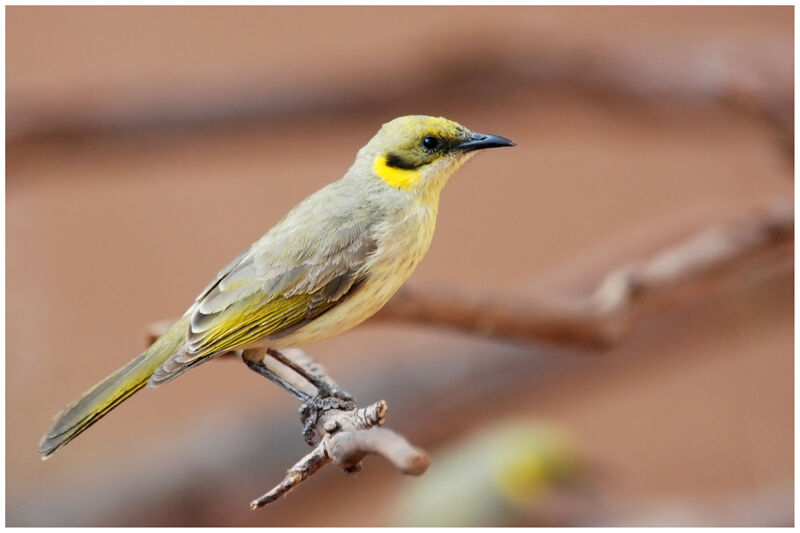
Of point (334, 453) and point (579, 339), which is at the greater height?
point (579, 339)

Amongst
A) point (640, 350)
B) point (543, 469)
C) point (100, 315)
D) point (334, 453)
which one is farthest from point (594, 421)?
point (334, 453)

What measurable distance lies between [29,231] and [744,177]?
2901 millimetres

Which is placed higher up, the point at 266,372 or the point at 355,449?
the point at 266,372

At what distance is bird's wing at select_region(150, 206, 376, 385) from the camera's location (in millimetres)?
1174

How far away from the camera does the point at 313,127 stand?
2.61 meters

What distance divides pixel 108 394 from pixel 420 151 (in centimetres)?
45

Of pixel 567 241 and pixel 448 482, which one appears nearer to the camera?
pixel 448 482

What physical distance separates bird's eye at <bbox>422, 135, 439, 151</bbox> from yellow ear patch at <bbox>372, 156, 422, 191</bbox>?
0.15 feet

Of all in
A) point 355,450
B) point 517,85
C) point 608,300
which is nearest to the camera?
point 355,450

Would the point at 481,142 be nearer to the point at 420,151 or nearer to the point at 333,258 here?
the point at 420,151

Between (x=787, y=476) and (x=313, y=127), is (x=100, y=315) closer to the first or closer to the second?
(x=313, y=127)

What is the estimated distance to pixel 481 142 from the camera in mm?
1130

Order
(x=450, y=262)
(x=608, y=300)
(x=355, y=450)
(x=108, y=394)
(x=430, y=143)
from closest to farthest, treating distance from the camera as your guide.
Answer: (x=355, y=450) → (x=108, y=394) → (x=430, y=143) → (x=608, y=300) → (x=450, y=262)

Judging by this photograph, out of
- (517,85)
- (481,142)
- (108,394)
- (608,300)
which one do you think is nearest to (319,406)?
(108,394)
